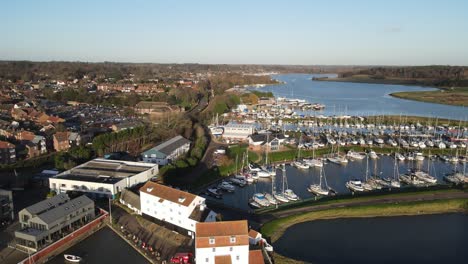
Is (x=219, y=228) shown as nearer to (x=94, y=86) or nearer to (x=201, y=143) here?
(x=201, y=143)

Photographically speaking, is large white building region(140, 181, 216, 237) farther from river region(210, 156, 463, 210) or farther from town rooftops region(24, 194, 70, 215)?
river region(210, 156, 463, 210)

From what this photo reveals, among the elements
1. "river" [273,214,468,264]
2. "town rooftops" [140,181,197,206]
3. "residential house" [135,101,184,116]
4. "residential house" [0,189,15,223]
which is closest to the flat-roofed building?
"residential house" [0,189,15,223]

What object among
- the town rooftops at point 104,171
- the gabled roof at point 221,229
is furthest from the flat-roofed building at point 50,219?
the gabled roof at point 221,229

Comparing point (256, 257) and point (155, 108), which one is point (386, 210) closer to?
Result: point (256, 257)

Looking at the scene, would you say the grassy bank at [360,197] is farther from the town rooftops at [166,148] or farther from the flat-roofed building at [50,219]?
the town rooftops at [166,148]

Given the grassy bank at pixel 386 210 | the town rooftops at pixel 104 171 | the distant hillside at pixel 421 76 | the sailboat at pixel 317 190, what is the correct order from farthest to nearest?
the distant hillside at pixel 421 76 → the sailboat at pixel 317 190 → the town rooftops at pixel 104 171 → the grassy bank at pixel 386 210

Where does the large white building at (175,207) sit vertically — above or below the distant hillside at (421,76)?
below

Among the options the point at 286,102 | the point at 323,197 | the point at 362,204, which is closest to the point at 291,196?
the point at 323,197
